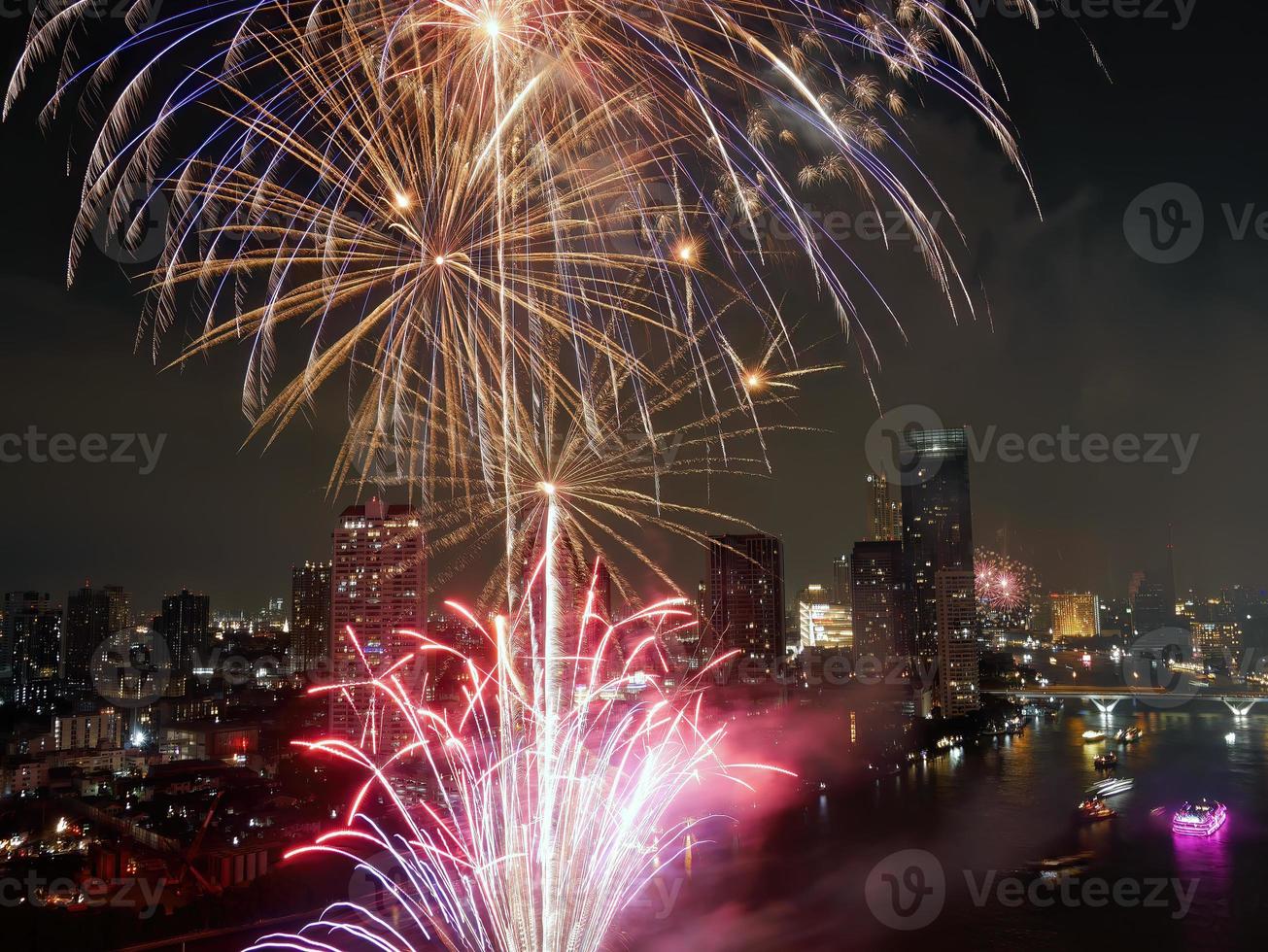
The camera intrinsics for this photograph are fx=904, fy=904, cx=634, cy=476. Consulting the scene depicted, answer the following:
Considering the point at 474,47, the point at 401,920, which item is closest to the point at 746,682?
the point at 401,920

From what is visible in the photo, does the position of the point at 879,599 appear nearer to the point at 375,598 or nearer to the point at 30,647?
the point at 375,598

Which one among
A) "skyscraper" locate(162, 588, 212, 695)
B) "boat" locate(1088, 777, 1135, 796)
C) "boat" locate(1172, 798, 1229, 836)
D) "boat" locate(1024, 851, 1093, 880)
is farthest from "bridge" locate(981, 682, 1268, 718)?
"skyscraper" locate(162, 588, 212, 695)

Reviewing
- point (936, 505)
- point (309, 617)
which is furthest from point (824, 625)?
point (309, 617)

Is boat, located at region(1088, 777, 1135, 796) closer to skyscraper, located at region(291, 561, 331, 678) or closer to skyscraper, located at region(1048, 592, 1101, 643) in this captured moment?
skyscraper, located at region(291, 561, 331, 678)

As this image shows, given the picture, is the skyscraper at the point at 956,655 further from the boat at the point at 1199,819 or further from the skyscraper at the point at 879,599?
the boat at the point at 1199,819

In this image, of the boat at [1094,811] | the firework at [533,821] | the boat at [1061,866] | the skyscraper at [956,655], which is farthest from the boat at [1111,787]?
the skyscraper at [956,655]

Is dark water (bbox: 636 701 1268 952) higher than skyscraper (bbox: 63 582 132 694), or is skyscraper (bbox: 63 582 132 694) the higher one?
skyscraper (bbox: 63 582 132 694)
